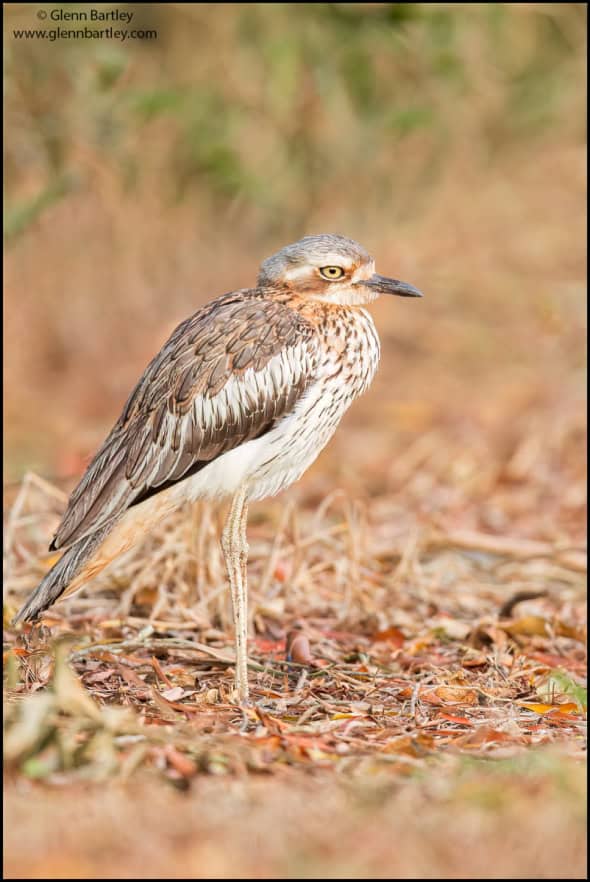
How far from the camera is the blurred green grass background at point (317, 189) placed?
9023mm

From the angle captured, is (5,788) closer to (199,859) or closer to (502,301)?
(199,859)

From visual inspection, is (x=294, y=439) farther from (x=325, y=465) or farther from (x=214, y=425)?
(x=325, y=465)

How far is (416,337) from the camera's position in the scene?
32.5ft

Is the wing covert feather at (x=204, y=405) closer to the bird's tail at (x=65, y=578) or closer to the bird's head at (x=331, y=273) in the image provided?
the bird's tail at (x=65, y=578)

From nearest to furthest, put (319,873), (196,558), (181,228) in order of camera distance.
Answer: (319,873)
(196,558)
(181,228)

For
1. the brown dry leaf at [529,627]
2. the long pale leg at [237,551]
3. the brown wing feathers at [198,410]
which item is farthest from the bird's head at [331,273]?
the brown dry leaf at [529,627]

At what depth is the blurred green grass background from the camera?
9.02 metres

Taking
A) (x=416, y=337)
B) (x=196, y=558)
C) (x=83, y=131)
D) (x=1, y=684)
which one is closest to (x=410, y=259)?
(x=416, y=337)

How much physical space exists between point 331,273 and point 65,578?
1411mm

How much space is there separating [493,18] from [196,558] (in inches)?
252

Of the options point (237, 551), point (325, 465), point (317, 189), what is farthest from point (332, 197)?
point (237, 551)

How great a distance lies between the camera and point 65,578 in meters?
4.15

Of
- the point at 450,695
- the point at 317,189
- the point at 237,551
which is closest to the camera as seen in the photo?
the point at 450,695

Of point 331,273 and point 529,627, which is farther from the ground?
point 331,273
